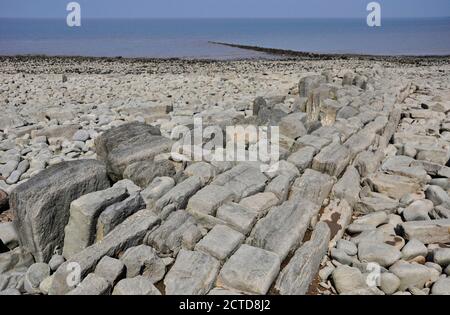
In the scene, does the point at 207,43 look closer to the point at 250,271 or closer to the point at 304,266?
the point at 304,266

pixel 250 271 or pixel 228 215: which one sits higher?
pixel 228 215

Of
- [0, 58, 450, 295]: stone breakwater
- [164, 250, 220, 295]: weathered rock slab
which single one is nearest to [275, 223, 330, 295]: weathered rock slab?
[0, 58, 450, 295]: stone breakwater

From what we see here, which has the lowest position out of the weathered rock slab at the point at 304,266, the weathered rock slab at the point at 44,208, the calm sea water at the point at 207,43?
the weathered rock slab at the point at 304,266

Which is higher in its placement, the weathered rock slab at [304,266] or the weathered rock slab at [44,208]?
the weathered rock slab at [44,208]

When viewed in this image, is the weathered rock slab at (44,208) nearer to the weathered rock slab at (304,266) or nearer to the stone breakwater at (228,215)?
the stone breakwater at (228,215)

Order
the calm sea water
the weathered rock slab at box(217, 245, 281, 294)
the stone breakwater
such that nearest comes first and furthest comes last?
the weathered rock slab at box(217, 245, 281, 294) → the stone breakwater → the calm sea water

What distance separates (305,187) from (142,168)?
1.94 meters

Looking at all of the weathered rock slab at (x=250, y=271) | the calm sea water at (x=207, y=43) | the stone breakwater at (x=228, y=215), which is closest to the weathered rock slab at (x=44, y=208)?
the stone breakwater at (x=228, y=215)

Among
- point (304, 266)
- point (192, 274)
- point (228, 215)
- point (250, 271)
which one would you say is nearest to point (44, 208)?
point (192, 274)

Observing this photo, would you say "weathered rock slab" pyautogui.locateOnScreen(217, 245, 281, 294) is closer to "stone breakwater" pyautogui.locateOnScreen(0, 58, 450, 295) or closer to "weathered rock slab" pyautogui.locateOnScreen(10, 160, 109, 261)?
"stone breakwater" pyautogui.locateOnScreen(0, 58, 450, 295)

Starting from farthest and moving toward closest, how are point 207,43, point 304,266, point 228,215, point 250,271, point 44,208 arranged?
point 207,43
point 228,215
point 44,208
point 304,266
point 250,271

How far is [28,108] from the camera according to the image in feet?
30.8

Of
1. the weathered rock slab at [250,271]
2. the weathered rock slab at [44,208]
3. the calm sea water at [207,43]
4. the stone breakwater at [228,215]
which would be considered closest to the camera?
the weathered rock slab at [250,271]
